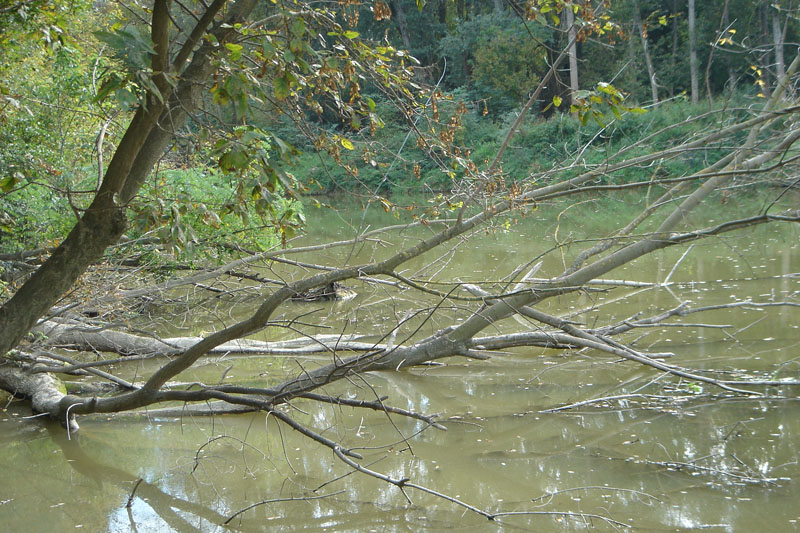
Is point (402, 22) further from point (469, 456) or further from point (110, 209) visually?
point (110, 209)

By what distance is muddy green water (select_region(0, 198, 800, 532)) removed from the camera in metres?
4.08

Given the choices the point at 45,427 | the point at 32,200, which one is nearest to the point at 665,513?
the point at 45,427

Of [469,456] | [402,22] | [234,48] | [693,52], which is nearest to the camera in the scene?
[234,48]

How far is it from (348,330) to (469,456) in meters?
3.64

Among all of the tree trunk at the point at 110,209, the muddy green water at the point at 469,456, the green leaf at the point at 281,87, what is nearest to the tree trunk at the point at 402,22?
the muddy green water at the point at 469,456

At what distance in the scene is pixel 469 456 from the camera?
488 cm

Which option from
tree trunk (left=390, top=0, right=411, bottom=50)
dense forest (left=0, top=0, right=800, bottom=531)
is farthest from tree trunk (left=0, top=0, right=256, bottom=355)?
tree trunk (left=390, top=0, right=411, bottom=50)

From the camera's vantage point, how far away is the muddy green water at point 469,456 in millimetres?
4078

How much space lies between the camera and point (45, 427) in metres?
5.67

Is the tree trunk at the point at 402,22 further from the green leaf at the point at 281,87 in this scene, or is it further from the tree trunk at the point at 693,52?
the green leaf at the point at 281,87

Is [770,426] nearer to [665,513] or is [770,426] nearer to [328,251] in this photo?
[665,513]

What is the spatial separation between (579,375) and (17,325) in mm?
4802

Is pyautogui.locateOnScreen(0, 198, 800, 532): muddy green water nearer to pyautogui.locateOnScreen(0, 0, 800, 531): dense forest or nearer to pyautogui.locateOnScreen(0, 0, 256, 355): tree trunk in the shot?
pyautogui.locateOnScreen(0, 0, 800, 531): dense forest

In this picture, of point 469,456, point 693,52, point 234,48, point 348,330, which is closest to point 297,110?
point 234,48
